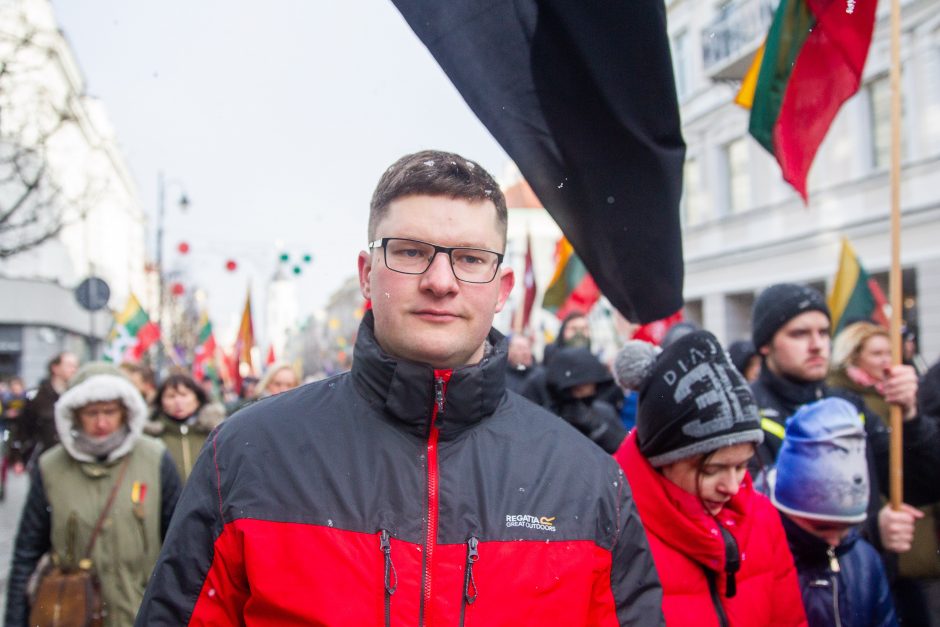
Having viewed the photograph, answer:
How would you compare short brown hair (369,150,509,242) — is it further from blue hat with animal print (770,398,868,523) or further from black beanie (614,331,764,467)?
blue hat with animal print (770,398,868,523)

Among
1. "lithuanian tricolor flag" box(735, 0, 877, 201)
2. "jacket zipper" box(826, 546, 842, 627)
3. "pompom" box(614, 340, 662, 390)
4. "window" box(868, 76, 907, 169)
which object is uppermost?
"window" box(868, 76, 907, 169)

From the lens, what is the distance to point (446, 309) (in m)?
1.88

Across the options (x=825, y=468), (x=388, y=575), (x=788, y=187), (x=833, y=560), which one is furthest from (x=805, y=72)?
(x=788, y=187)

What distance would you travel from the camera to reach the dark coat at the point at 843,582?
2717 mm

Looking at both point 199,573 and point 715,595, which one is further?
point 715,595

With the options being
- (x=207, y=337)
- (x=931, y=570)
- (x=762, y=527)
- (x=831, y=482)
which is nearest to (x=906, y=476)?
(x=931, y=570)

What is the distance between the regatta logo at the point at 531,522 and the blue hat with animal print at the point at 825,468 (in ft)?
4.48

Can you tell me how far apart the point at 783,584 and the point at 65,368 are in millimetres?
7428

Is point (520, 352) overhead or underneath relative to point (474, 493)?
underneath

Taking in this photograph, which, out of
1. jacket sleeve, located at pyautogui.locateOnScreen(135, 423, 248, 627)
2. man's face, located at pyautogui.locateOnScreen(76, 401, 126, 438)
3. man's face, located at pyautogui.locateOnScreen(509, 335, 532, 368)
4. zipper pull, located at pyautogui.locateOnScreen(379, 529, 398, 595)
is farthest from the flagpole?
man's face, located at pyautogui.locateOnScreen(509, 335, 532, 368)

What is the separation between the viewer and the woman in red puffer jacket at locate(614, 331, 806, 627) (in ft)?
8.02

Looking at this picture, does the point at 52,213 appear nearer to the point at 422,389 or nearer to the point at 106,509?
the point at 106,509

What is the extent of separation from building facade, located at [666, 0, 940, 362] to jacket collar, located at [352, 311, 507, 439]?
15.2 metres

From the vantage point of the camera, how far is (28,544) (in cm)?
377
